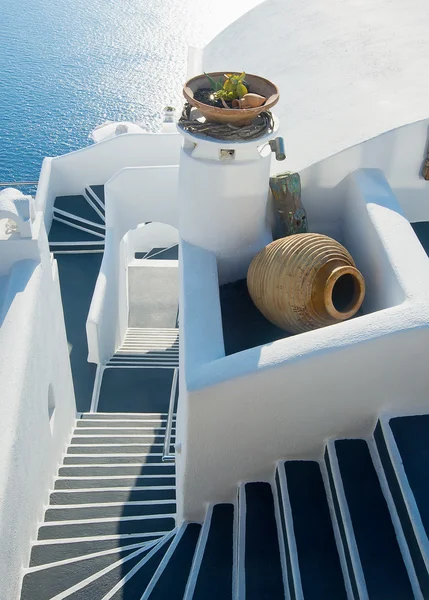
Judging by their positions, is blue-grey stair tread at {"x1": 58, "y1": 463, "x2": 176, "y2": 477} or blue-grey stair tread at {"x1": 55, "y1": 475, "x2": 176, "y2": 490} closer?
blue-grey stair tread at {"x1": 55, "y1": 475, "x2": 176, "y2": 490}

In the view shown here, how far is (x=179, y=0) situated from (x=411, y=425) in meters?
47.1

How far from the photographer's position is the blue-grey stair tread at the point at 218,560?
17.2ft

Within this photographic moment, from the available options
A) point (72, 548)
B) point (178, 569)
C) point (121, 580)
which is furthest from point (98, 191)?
point (178, 569)

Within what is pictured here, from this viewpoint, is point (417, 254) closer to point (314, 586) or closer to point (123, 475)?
point (314, 586)

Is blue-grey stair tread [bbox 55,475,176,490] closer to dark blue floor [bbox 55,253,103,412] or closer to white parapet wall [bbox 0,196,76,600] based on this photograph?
white parapet wall [bbox 0,196,76,600]

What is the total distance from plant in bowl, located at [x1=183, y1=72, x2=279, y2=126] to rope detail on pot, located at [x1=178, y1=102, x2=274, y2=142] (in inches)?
3.8

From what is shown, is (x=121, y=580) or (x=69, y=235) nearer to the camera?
(x=121, y=580)

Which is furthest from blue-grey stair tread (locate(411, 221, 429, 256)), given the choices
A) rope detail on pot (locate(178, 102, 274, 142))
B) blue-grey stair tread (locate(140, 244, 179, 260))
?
blue-grey stair tread (locate(140, 244, 179, 260))

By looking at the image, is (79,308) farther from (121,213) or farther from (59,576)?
(59,576)

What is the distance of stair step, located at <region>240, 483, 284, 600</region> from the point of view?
198 inches

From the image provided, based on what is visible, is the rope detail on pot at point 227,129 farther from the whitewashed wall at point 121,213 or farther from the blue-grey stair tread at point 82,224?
the blue-grey stair tread at point 82,224

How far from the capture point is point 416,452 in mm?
5098

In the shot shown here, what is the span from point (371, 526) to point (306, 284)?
226 cm

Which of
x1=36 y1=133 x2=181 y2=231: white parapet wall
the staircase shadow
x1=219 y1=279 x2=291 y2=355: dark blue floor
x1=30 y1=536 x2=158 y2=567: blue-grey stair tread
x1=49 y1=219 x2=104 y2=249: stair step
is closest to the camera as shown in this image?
the staircase shadow
